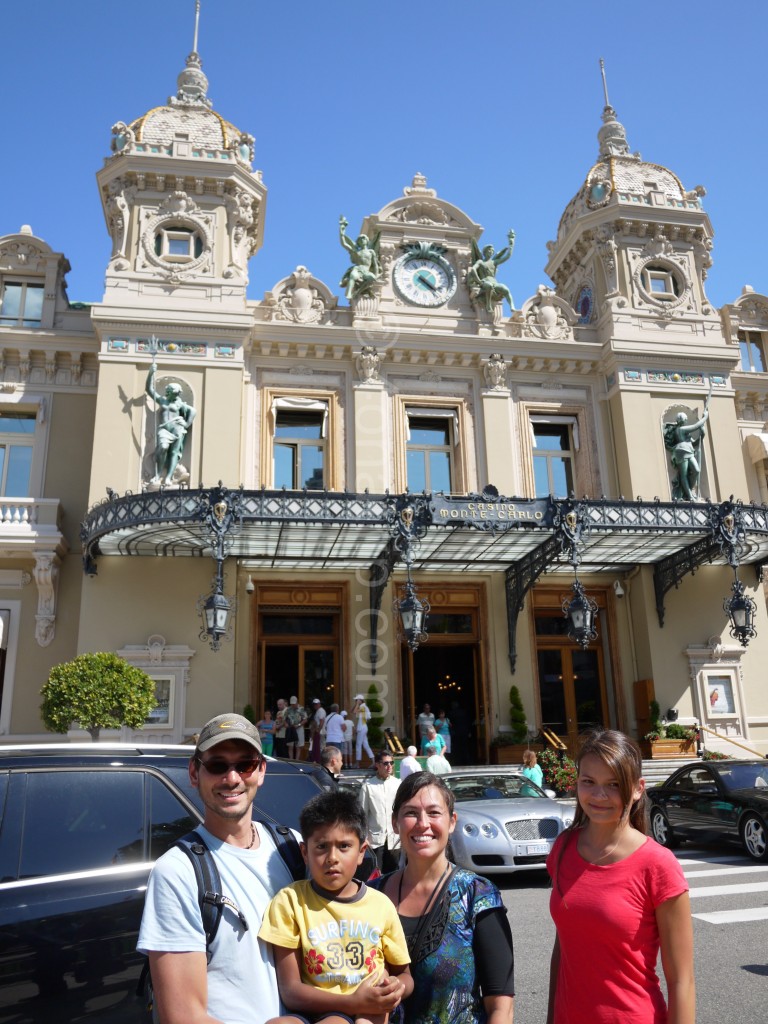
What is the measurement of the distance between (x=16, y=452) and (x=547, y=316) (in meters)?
14.8

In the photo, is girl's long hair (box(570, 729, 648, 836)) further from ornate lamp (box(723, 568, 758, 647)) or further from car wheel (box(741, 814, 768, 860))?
ornate lamp (box(723, 568, 758, 647))

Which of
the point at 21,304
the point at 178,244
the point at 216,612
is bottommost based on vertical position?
the point at 216,612

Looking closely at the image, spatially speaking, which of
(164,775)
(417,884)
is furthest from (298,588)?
(417,884)

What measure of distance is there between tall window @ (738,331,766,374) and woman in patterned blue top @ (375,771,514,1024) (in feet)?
85.9

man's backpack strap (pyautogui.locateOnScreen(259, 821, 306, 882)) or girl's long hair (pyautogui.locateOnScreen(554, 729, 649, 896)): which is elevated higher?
girl's long hair (pyautogui.locateOnScreen(554, 729, 649, 896))

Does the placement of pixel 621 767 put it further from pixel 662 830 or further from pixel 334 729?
pixel 334 729

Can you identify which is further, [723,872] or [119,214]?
[119,214]

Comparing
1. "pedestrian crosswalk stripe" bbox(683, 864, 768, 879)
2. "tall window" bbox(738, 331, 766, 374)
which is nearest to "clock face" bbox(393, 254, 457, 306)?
"tall window" bbox(738, 331, 766, 374)

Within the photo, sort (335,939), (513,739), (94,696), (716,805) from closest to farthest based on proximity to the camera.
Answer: (335,939)
(716,805)
(94,696)
(513,739)

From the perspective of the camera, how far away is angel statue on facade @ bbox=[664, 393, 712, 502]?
70.0 feet

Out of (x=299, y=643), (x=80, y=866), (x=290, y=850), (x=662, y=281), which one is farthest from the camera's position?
(x=662, y=281)

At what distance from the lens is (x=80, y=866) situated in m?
3.87

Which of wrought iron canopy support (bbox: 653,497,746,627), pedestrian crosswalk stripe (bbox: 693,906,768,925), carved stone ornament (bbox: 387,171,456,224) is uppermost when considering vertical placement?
carved stone ornament (bbox: 387,171,456,224)

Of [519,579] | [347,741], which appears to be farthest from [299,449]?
→ [347,741]
